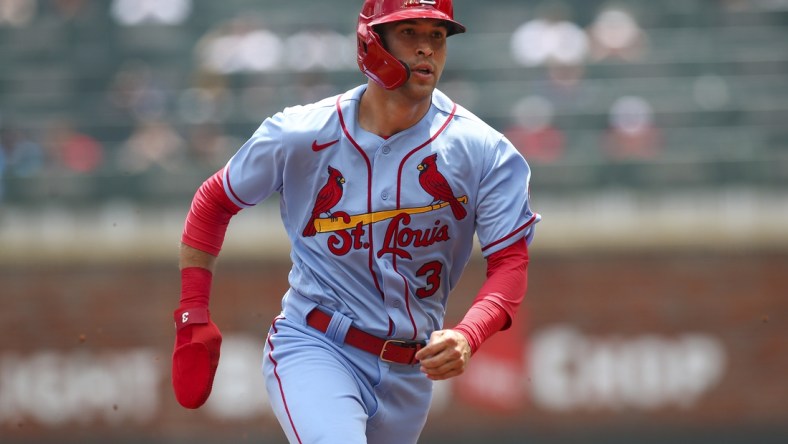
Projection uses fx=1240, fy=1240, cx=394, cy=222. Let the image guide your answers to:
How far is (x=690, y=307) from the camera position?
9656mm

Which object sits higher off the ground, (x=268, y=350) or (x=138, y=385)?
(x=268, y=350)

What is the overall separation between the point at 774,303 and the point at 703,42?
2.84m

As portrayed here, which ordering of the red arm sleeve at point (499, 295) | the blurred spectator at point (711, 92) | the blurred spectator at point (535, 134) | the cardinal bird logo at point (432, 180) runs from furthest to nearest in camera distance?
the blurred spectator at point (711, 92) < the blurred spectator at point (535, 134) < the cardinal bird logo at point (432, 180) < the red arm sleeve at point (499, 295)

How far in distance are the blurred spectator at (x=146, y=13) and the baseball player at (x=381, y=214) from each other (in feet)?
25.1

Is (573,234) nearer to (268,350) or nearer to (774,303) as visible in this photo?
(774,303)

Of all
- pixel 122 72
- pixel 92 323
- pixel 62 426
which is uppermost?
pixel 122 72

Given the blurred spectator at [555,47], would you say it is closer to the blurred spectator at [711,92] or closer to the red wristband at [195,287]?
the blurred spectator at [711,92]

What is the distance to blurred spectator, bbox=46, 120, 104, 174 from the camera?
1003cm

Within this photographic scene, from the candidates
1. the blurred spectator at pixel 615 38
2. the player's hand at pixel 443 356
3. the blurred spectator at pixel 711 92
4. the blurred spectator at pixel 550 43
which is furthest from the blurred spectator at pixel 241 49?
the player's hand at pixel 443 356

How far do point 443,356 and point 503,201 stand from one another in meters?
0.66

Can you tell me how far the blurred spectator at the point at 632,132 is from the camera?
10.3 metres

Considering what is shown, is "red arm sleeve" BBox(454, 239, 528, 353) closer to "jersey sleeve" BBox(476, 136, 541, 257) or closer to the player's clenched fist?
"jersey sleeve" BBox(476, 136, 541, 257)

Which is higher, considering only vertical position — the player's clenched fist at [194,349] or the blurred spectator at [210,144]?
the player's clenched fist at [194,349]

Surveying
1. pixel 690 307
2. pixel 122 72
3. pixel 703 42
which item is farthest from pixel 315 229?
pixel 703 42
